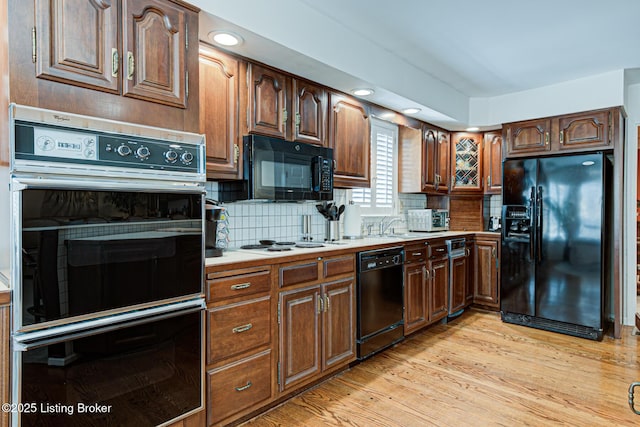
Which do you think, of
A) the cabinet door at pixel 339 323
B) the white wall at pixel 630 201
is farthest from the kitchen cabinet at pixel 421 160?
the cabinet door at pixel 339 323

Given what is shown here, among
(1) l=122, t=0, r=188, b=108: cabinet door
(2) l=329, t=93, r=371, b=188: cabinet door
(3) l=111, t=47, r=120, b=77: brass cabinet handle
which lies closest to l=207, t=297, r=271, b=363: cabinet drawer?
(1) l=122, t=0, r=188, b=108: cabinet door

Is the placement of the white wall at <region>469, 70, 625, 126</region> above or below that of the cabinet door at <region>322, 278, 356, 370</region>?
above

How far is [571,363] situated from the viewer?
300cm

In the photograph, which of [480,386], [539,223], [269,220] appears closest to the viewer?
[480,386]

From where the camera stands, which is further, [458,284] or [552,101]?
[458,284]

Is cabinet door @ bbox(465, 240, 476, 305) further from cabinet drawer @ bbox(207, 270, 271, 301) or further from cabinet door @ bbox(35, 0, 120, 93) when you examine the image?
cabinet door @ bbox(35, 0, 120, 93)

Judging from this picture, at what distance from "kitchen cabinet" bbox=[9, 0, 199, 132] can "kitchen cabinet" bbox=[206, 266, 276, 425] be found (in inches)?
33.4

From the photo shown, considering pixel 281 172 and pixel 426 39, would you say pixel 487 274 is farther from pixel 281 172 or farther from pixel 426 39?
pixel 281 172

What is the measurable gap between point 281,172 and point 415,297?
1736mm

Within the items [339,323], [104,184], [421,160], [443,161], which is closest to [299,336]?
[339,323]

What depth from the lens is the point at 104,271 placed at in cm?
151

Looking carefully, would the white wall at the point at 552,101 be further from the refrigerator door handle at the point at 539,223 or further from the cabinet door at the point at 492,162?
the refrigerator door handle at the point at 539,223

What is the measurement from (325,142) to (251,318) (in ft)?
5.00

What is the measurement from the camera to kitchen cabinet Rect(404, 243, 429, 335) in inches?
131
